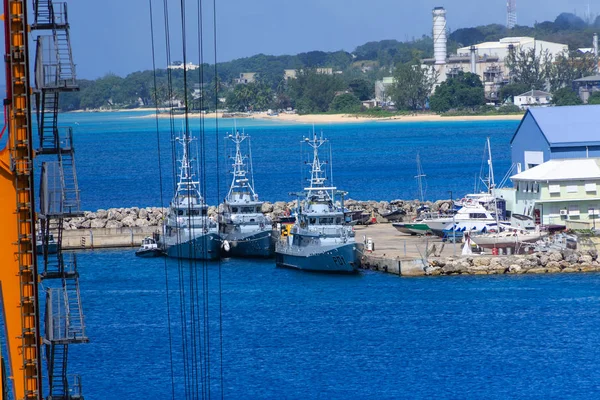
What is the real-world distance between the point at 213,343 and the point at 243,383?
164 inches

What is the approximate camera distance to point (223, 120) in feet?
623

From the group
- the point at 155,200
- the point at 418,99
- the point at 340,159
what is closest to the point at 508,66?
the point at 418,99

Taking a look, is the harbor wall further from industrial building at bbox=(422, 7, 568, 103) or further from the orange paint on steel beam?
industrial building at bbox=(422, 7, 568, 103)

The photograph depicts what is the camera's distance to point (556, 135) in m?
45.1

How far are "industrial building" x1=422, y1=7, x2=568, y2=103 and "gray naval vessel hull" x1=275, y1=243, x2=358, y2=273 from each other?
124m

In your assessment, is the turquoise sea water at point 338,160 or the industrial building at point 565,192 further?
the turquoise sea water at point 338,160

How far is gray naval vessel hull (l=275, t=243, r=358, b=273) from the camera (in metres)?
39.4

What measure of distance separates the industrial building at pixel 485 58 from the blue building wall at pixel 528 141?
116 meters

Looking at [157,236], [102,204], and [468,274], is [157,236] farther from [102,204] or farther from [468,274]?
[102,204]

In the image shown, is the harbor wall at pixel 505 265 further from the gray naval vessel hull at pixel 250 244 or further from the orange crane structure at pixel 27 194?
the orange crane structure at pixel 27 194

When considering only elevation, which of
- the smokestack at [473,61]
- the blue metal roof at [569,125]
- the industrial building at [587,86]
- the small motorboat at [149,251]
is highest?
the smokestack at [473,61]

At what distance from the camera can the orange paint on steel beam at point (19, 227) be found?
44.0 ft

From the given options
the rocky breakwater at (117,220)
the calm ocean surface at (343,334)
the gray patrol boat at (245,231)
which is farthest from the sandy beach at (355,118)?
the calm ocean surface at (343,334)

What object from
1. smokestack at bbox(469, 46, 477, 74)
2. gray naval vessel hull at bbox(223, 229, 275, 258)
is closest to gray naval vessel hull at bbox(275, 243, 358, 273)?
gray naval vessel hull at bbox(223, 229, 275, 258)
